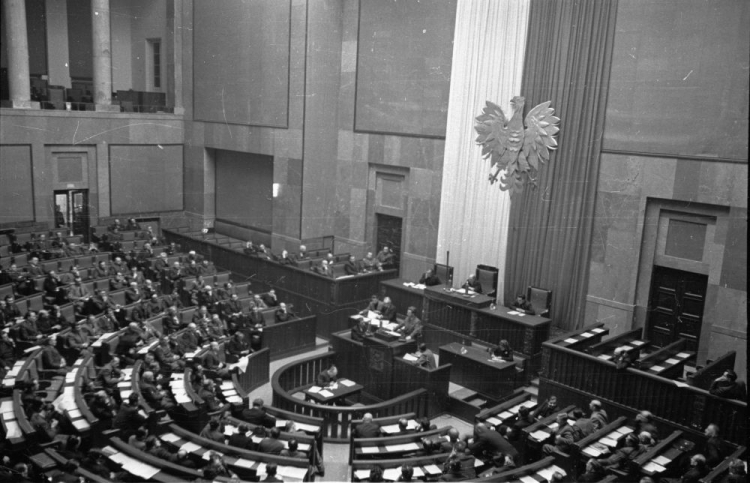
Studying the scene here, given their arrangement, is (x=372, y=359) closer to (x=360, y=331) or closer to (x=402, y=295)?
(x=360, y=331)

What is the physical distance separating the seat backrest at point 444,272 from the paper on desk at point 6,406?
9825 mm

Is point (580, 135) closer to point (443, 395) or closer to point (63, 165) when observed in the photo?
point (443, 395)

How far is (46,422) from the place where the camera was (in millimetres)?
8508

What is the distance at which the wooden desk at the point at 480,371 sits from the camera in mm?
11961

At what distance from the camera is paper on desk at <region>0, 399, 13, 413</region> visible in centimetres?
875

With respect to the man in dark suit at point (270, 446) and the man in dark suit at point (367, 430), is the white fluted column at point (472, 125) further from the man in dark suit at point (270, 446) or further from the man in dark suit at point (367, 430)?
the man in dark suit at point (270, 446)

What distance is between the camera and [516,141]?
609 inches

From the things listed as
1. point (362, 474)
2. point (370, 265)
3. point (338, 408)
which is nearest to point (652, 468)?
point (362, 474)

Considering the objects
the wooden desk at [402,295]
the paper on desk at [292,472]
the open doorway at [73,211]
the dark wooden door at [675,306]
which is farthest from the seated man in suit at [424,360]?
the open doorway at [73,211]

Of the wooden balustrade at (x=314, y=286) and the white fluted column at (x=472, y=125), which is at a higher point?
the white fluted column at (x=472, y=125)

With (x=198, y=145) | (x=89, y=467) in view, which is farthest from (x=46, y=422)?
(x=198, y=145)

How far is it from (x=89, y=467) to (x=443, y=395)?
642cm

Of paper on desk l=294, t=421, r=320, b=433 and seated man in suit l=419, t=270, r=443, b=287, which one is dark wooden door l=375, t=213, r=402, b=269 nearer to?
seated man in suit l=419, t=270, r=443, b=287

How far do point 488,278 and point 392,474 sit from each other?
8154 millimetres
